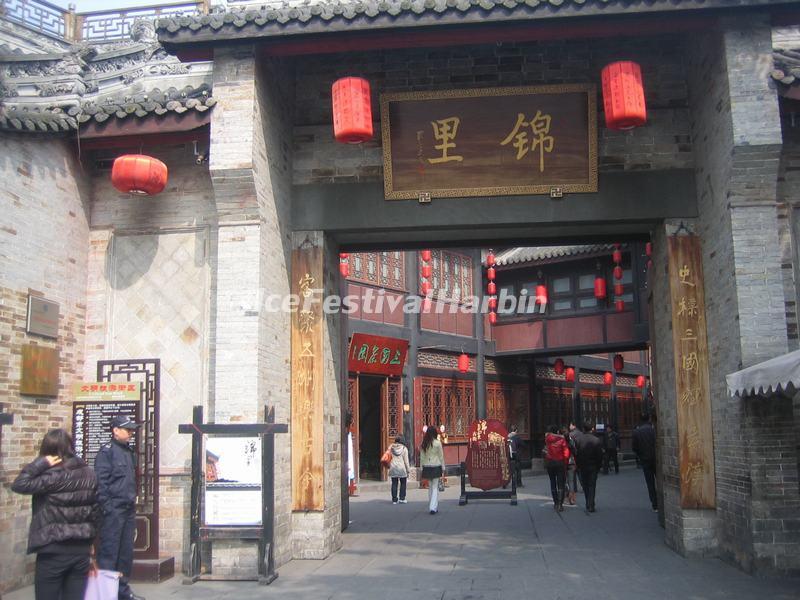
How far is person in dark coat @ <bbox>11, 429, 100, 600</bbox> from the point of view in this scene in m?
4.90

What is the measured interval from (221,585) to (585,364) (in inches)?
797

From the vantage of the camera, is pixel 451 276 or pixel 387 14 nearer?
pixel 387 14

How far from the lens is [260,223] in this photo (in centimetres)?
816

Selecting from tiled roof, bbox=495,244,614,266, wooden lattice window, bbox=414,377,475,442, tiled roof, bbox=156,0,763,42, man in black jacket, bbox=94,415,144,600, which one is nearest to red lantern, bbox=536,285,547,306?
tiled roof, bbox=495,244,614,266

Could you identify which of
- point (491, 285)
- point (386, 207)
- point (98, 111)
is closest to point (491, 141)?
point (386, 207)

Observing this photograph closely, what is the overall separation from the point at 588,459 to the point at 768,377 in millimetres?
6541

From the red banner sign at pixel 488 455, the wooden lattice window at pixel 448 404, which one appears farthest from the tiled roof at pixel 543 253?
the red banner sign at pixel 488 455

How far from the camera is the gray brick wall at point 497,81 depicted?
8922 millimetres

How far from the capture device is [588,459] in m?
12.7

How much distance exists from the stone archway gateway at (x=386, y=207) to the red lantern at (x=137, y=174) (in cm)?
37

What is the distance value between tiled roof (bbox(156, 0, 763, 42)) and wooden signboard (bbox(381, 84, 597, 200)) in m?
1.17

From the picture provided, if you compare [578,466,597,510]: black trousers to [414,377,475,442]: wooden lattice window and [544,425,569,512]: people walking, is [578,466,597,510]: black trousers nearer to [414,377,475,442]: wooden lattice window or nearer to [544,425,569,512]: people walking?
[544,425,569,512]: people walking

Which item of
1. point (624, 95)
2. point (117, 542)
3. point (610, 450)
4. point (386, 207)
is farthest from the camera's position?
point (610, 450)

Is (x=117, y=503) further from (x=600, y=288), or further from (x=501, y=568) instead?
(x=600, y=288)
